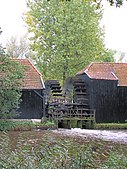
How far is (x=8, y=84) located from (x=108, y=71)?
386 inches

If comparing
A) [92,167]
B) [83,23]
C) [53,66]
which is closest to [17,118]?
[53,66]

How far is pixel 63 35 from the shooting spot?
31.1 m

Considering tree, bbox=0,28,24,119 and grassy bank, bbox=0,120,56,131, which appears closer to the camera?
tree, bbox=0,28,24,119

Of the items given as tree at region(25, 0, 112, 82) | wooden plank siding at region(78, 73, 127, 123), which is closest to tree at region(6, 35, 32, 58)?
tree at region(25, 0, 112, 82)

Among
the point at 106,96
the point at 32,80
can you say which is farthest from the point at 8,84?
the point at 106,96

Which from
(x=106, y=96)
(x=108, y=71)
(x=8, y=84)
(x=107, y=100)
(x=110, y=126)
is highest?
(x=108, y=71)

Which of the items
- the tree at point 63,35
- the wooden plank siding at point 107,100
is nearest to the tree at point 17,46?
the tree at point 63,35

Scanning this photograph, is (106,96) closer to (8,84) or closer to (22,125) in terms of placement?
(22,125)

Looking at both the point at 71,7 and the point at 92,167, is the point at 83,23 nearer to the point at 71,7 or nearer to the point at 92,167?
the point at 71,7

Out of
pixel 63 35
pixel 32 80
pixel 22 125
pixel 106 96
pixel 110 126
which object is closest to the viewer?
pixel 22 125

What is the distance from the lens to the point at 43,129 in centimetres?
2266

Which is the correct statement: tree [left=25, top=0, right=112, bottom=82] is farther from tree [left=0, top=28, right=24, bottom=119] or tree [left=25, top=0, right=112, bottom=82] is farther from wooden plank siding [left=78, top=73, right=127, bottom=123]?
tree [left=0, top=28, right=24, bottom=119]

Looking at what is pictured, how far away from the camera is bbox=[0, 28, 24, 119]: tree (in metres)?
20.7

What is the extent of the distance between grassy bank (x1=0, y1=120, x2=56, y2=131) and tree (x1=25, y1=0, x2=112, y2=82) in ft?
31.8
